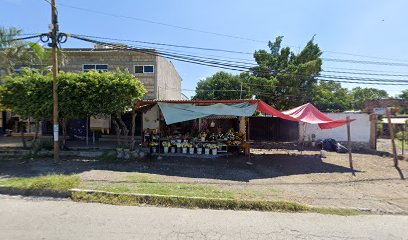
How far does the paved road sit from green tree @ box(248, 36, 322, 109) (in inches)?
563

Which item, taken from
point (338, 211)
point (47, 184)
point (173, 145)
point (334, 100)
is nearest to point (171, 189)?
point (47, 184)

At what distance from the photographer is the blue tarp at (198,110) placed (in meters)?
10.4

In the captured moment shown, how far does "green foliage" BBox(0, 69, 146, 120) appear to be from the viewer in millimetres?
10156

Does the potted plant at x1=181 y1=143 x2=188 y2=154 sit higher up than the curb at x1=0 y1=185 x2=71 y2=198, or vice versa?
the potted plant at x1=181 y1=143 x2=188 y2=154

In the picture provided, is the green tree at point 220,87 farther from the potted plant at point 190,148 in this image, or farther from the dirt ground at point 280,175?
the dirt ground at point 280,175

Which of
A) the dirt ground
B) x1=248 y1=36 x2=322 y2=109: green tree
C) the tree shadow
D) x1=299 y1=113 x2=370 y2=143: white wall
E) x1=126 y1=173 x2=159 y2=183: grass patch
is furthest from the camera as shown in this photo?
x1=248 y1=36 x2=322 y2=109: green tree

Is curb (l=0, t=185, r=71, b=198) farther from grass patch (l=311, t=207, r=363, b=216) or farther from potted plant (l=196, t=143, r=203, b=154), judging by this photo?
potted plant (l=196, t=143, r=203, b=154)

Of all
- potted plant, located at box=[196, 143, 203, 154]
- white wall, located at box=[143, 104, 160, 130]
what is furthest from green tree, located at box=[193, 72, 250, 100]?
potted plant, located at box=[196, 143, 203, 154]

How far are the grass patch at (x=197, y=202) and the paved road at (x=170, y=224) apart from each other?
0.27 metres

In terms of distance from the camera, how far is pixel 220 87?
101 ft

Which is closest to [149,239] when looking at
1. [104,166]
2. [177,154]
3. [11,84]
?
[104,166]

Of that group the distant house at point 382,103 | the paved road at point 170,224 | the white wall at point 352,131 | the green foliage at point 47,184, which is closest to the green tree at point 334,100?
the distant house at point 382,103

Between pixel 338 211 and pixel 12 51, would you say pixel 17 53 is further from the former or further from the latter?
pixel 338 211

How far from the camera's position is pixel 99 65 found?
16.9 m
